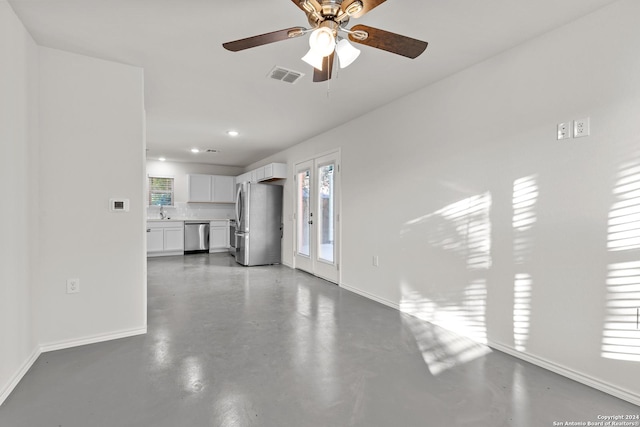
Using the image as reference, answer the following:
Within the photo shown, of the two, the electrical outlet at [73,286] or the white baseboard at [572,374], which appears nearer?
the white baseboard at [572,374]

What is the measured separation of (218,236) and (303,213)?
134 inches

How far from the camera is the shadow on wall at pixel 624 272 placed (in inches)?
72.1

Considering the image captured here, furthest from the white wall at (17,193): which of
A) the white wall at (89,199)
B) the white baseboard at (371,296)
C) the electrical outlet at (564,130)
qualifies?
the electrical outlet at (564,130)

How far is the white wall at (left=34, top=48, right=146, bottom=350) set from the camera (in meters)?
2.45

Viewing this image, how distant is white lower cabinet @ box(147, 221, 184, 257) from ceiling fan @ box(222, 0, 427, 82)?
665 cm

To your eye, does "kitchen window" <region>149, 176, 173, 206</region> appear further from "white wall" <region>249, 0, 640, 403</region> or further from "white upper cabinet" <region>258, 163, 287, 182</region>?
"white wall" <region>249, 0, 640, 403</region>

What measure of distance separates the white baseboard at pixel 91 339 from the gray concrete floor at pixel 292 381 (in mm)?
79

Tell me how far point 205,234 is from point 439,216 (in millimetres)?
6426

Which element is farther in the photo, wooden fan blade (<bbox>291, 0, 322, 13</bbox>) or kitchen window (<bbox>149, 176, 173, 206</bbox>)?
kitchen window (<bbox>149, 176, 173, 206</bbox>)

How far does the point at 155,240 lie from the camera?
7.23m

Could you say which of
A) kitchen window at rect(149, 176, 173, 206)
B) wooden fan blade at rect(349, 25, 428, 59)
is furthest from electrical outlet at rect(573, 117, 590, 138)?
kitchen window at rect(149, 176, 173, 206)

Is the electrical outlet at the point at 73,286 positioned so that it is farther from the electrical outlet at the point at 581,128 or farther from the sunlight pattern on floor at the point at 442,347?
the electrical outlet at the point at 581,128

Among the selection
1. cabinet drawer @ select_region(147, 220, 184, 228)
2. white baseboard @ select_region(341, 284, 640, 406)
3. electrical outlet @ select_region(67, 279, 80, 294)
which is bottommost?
white baseboard @ select_region(341, 284, 640, 406)

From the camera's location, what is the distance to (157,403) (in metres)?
1.79
